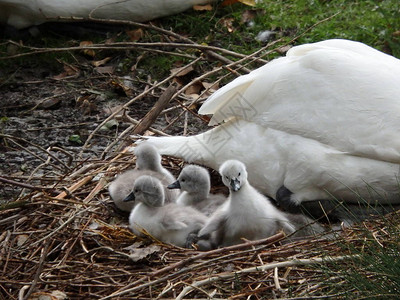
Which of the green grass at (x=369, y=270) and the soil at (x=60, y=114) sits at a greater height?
the green grass at (x=369, y=270)

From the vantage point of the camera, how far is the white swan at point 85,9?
8562mm

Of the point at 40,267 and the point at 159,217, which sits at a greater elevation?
the point at 40,267

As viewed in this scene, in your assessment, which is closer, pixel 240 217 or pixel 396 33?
pixel 240 217

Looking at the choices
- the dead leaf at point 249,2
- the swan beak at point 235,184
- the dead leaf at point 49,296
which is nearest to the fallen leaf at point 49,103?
the dead leaf at point 249,2

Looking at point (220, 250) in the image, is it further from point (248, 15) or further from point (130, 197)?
point (248, 15)

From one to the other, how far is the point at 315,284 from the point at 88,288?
125 centimetres

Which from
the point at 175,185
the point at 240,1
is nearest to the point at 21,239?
the point at 175,185

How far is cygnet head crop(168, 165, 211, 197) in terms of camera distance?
569 centimetres

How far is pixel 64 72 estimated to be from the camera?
8.34 meters

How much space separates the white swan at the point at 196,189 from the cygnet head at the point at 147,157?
0.31m

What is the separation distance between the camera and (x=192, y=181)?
5695 mm

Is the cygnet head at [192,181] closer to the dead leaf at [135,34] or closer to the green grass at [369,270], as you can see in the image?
the green grass at [369,270]

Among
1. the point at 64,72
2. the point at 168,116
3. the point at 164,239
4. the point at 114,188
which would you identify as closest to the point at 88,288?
the point at 164,239

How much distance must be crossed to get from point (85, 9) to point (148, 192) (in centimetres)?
369
